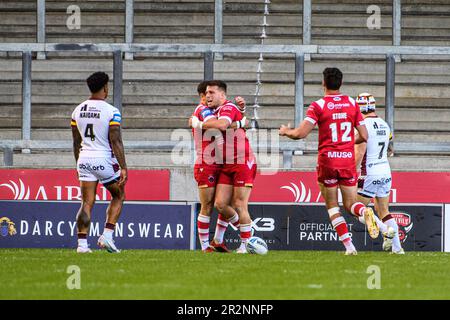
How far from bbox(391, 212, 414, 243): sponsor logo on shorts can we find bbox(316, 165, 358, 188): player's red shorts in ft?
13.5

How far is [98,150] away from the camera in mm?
13148

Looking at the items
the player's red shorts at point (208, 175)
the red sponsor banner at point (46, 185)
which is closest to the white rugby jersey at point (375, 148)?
the player's red shorts at point (208, 175)

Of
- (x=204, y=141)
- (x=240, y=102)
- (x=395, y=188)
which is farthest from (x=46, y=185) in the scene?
(x=395, y=188)

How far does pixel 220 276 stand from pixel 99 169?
354 cm

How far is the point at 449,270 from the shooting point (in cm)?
1111

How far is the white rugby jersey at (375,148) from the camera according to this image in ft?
47.7

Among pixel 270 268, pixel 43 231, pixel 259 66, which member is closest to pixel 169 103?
pixel 259 66

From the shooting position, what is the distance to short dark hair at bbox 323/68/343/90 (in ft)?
42.5

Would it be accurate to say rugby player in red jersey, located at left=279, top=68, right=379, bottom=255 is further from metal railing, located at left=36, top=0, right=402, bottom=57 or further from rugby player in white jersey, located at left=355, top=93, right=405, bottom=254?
metal railing, located at left=36, top=0, right=402, bottom=57

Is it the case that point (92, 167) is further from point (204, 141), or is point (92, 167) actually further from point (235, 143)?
point (235, 143)

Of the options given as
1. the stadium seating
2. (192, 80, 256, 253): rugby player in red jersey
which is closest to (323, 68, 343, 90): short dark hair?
(192, 80, 256, 253): rugby player in red jersey

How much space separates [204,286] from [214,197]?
5.13 m

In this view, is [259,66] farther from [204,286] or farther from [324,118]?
[204,286]

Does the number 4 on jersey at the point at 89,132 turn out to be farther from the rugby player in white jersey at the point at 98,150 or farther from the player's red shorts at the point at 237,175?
the player's red shorts at the point at 237,175
